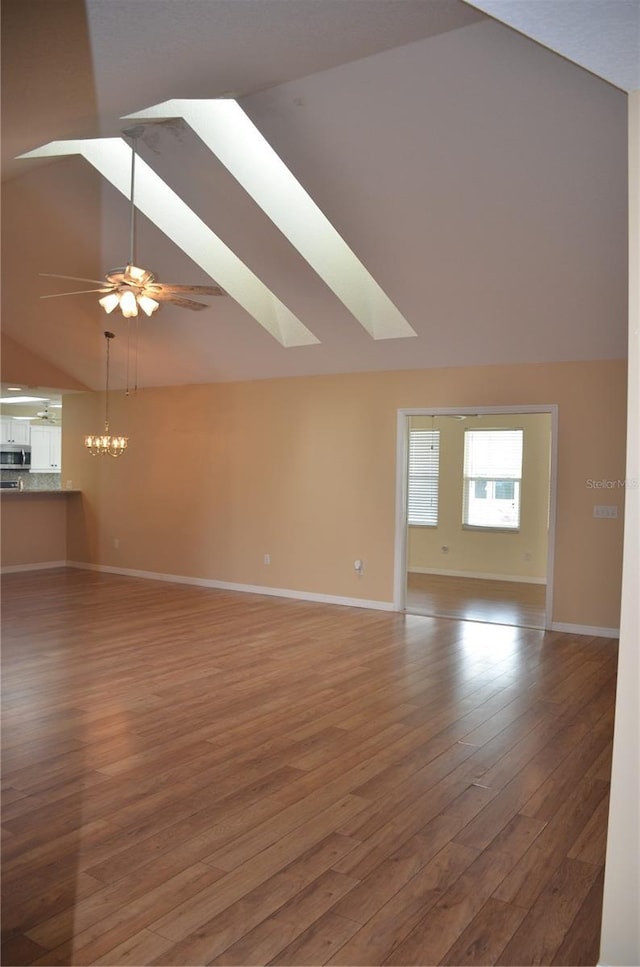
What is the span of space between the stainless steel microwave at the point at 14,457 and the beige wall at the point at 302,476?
1639mm

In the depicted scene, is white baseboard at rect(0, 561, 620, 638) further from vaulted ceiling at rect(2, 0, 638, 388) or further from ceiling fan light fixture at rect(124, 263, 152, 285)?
ceiling fan light fixture at rect(124, 263, 152, 285)

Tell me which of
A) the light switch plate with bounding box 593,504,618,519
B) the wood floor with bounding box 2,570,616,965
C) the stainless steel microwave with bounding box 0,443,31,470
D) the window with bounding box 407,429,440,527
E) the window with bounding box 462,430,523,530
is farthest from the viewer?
the stainless steel microwave with bounding box 0,443,31,470

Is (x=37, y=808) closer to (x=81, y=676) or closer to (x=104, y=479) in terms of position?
(x=81, y=676)

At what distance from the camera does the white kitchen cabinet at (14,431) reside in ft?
38.0

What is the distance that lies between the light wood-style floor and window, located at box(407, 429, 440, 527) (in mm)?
931

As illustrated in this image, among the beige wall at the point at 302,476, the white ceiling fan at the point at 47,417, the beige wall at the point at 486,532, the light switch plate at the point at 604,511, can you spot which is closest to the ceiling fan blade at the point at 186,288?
the beige wall at the point at 302,476

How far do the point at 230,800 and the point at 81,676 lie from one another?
227cm

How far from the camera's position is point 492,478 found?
32.7ft

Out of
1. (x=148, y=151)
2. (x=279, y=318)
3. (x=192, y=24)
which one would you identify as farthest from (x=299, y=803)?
(x=279, y=318)

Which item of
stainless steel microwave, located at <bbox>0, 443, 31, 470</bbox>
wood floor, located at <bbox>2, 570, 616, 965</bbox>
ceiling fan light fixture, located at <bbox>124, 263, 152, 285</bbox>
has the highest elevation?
ceiling fan light fixture, located at <bbox>124, 263, 152, 285</bbox>

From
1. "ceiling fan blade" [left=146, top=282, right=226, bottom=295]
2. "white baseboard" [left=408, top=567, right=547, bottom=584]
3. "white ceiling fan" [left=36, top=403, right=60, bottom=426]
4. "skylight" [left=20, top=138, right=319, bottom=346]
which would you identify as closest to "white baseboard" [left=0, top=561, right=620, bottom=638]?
"white baseboard" [left=408, top=567, right=547, bottom=584]

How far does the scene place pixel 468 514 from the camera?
10.2 metres

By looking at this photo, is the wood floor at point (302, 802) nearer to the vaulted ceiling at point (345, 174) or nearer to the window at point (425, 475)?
the vaulted ceiling at point (345, 174)

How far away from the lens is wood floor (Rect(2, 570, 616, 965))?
7.43ft
